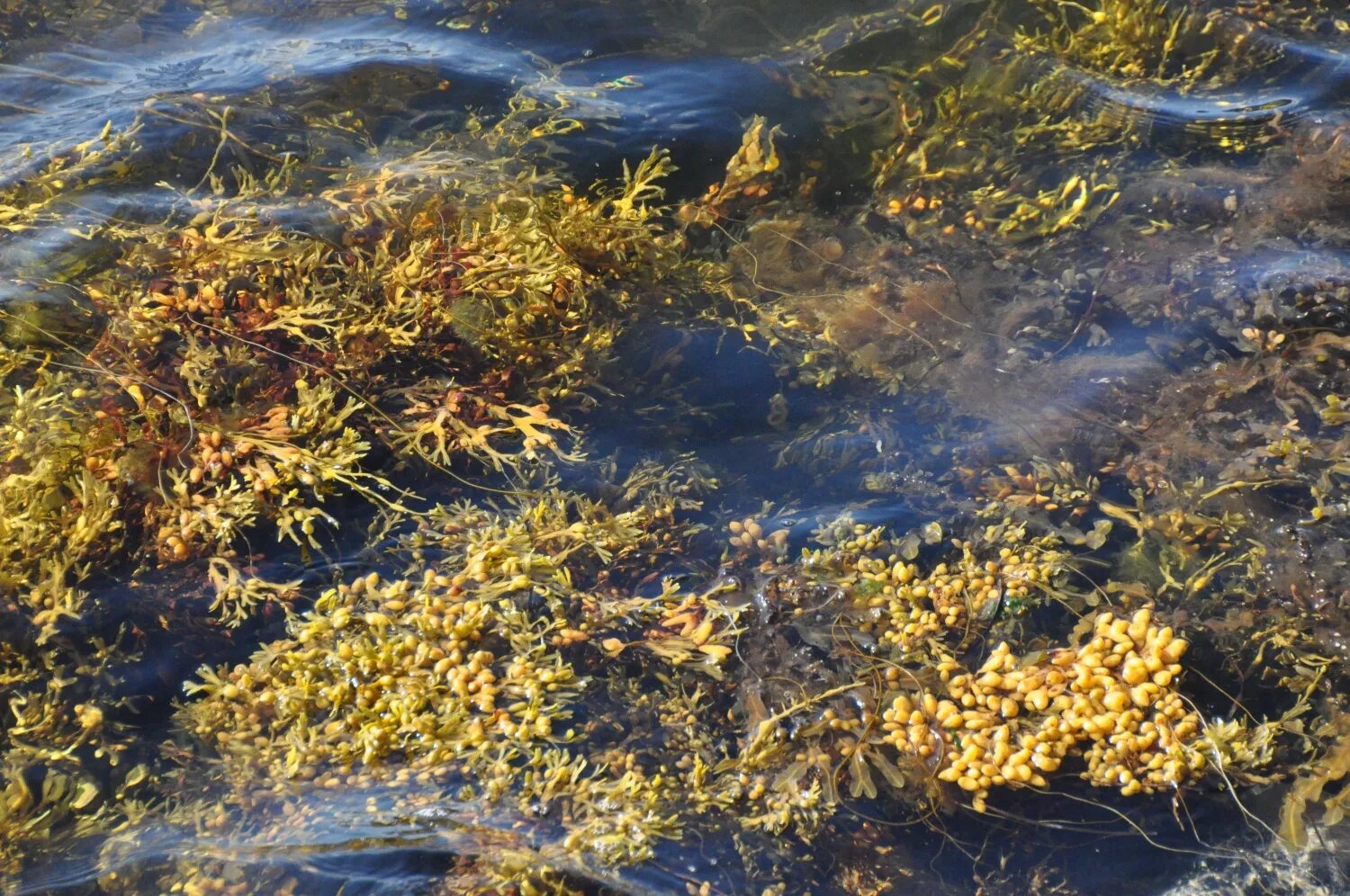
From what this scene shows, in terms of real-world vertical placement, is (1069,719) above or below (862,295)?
below

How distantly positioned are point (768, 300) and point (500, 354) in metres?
1.00

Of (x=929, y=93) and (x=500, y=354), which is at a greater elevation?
(x=929, y=93)

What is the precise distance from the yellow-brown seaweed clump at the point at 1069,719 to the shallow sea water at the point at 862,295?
8 cm

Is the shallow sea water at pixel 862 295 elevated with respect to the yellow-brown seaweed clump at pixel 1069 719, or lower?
elevated

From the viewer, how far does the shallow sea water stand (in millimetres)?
2131

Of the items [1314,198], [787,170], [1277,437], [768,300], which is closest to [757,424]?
[768,300]

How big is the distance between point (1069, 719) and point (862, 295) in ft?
5.44

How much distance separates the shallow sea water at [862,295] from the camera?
2.13 meters

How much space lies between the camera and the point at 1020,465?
2812 mm

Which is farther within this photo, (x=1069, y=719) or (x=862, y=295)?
(x=862, y=295)

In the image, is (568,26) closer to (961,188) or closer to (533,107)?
(533,107)

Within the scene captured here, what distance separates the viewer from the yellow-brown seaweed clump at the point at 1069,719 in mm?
2188

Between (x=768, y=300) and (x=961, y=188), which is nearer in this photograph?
(x=768, y=300)

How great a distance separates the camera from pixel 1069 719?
2.21 m
